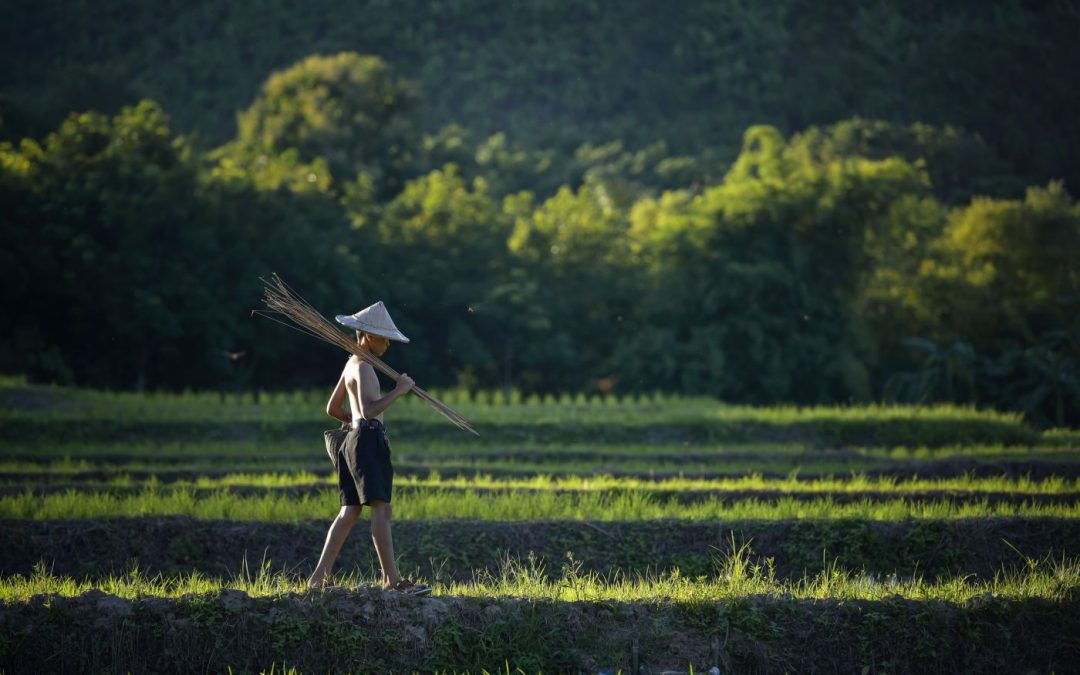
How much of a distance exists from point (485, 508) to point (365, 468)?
439 centimetres

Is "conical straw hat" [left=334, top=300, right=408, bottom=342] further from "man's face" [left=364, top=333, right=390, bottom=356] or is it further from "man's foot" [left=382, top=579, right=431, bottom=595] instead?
"man's foot" [left=382, top=579, right=431, bottom=595]

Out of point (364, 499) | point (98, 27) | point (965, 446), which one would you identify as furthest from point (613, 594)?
point (98, 27)

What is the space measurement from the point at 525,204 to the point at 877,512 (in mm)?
26891

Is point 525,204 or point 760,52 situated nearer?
point 525,204

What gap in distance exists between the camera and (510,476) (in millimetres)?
17453

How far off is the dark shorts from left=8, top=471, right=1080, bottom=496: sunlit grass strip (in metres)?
5.96

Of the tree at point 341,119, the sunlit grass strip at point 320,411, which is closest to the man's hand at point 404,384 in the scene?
the sunlit grass strip at point 320,411

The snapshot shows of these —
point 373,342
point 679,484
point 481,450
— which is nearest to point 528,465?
point 481,450

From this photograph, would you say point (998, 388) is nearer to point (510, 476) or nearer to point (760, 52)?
point (510, 476)

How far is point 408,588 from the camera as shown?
8320 mm

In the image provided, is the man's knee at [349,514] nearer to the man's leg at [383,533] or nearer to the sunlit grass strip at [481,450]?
the man's leg at [383,533]

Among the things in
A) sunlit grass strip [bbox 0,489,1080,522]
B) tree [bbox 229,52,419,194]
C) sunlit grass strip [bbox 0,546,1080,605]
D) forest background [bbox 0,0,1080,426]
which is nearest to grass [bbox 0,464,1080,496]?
sunlit grass strip [bbox 0,489,1080,522]

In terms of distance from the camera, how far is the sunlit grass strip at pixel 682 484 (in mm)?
14539

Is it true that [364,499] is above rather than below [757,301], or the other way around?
below
